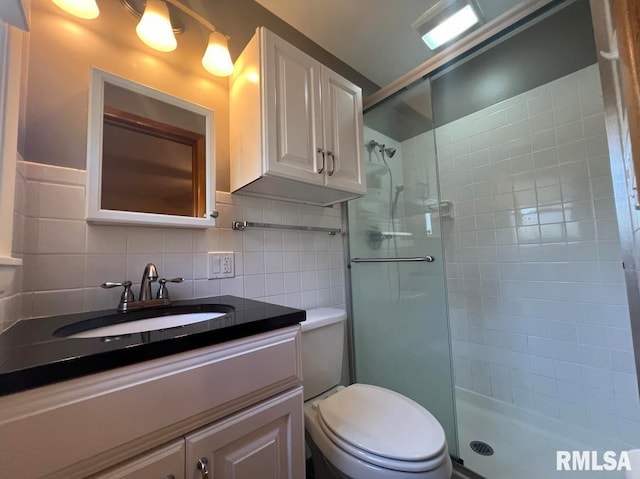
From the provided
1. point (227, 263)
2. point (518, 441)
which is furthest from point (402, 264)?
point (518, 441)

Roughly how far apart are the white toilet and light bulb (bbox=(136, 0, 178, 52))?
51.3 inches

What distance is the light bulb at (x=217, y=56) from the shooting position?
1172 mm

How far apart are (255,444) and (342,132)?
1281 millimetres

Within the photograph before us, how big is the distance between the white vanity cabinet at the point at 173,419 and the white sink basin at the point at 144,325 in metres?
0.24

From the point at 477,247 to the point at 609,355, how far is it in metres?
0.88

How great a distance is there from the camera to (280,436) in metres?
0.73

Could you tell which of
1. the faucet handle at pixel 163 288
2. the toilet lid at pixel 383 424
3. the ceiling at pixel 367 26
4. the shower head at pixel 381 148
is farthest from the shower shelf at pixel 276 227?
the ceiling at pixel 367 26

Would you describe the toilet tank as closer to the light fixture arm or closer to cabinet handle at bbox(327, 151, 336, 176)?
cabinet handle at bbox(327, 151, 336, 176)

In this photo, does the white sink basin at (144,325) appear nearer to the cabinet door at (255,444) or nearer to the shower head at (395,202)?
the cabinet door at (255,444)

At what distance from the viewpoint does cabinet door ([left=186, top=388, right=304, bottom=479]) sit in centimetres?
59

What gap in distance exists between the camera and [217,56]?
118 cm

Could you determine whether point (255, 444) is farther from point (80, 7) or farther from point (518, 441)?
point (518, 441)

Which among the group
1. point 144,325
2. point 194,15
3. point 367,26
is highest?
point 367,26

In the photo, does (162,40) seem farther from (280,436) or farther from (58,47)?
(280,436)
